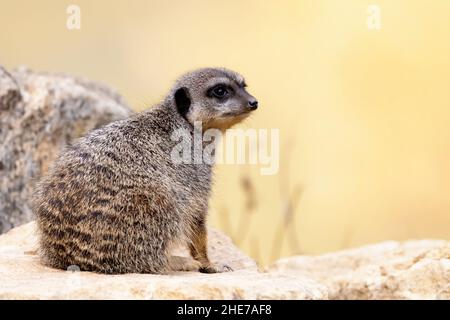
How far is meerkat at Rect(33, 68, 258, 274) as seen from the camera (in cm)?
613

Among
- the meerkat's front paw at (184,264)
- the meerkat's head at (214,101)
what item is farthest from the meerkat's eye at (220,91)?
the meerkat's front paw at (184,264)

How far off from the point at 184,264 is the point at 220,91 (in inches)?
56.2

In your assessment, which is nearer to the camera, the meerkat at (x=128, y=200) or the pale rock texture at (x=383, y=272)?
the meerkat at (x=128, y=200)

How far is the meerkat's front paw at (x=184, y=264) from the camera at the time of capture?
6773 millimetres

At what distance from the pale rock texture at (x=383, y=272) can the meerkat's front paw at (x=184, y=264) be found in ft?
2.48

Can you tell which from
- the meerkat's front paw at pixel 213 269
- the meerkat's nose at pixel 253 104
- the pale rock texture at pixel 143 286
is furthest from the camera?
the meerkat's nose at pixel 253 104

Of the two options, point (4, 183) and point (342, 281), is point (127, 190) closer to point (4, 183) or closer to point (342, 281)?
point (342, 281)

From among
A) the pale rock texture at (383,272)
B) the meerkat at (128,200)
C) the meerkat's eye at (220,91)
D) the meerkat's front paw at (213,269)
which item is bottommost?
the pale rock texture at (383,272)

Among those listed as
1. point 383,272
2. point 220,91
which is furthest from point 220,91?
point 383,272

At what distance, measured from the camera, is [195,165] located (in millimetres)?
6781

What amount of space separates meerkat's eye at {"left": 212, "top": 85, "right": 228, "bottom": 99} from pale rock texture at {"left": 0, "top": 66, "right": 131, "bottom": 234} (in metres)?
2.68

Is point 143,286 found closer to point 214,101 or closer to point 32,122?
point 214,101

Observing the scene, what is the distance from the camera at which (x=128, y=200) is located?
615cm

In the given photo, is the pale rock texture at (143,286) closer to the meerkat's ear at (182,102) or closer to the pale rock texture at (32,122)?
the meerkat's ear at (182,102)
